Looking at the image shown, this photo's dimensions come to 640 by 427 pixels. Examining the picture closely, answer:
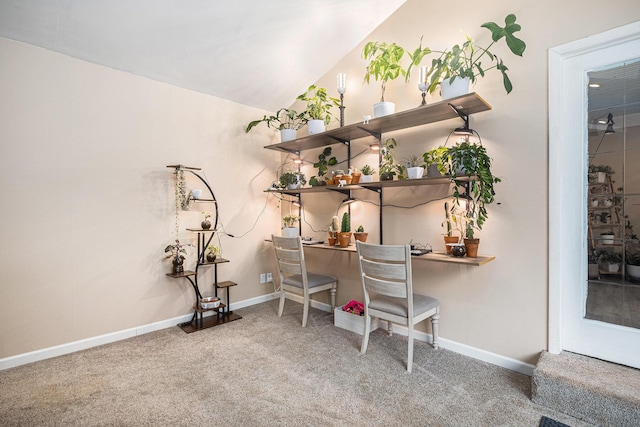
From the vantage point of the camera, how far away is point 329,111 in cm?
349

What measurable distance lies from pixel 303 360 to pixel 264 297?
5.33 ft

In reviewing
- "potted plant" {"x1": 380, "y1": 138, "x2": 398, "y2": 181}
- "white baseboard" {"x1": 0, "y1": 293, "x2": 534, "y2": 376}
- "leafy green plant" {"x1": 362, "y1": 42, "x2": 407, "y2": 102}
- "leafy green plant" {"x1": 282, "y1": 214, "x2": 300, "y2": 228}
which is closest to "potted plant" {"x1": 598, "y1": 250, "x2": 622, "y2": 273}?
"white baseboard" {"x1": 0, "y1": 293, "x2": 534, "y2": 376}

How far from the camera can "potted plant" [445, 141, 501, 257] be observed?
211cm

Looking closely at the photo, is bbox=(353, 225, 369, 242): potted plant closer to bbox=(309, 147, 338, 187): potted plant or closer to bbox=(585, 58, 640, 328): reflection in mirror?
bbox=(309, 147, 338, 187): potted plant

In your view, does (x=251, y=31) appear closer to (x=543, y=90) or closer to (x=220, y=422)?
(x=543, y=90)

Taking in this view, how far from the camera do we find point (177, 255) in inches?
122

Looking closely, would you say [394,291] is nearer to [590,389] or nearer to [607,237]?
[590,389]

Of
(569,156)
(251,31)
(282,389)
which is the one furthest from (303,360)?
(251,31)

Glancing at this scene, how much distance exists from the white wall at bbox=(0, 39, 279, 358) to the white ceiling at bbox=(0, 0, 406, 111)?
0.54ft

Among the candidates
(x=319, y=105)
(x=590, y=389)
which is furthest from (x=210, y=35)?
(x=590, y=389)

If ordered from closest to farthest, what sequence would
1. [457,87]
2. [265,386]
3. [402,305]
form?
[265,386], [457,87], [402,305]

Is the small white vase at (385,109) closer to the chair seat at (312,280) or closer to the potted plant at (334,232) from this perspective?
the potted plant at (334,232)

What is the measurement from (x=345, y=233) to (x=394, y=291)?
2.90 ft

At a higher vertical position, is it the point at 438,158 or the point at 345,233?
the point at 438,158
